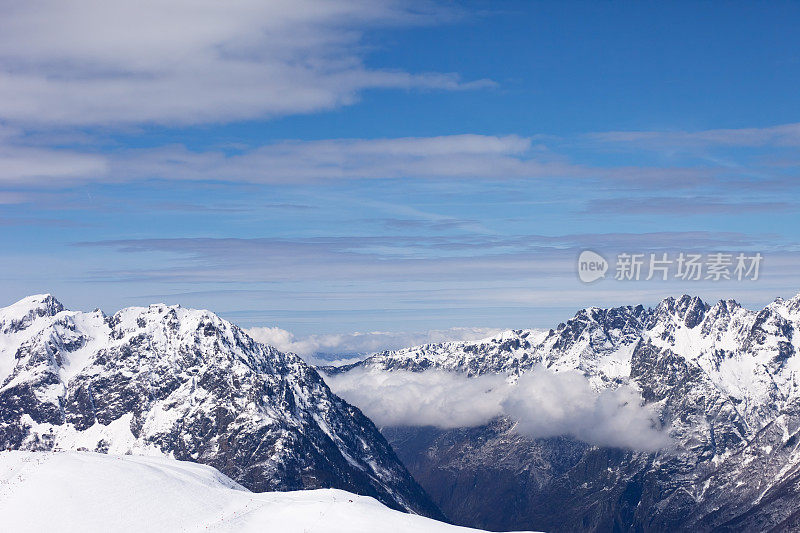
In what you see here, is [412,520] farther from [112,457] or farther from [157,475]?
[112,457]

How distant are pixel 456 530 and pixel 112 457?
73.4 meters

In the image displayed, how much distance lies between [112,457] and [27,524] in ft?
124

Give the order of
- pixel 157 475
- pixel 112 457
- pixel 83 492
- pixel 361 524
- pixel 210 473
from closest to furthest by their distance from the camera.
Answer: pixel 361 524
pixel 83 492
pixel 157 475
pixel 112 457
pixel 210 473

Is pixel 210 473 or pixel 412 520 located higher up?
pixel 412 520

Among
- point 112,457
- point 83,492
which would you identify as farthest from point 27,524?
point 112,457

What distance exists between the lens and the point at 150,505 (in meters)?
141

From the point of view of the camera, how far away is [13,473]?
149m

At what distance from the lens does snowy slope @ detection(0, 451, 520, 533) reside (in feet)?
431

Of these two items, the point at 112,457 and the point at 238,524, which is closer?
the point at 238,524

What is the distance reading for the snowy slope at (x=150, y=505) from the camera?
131250mm

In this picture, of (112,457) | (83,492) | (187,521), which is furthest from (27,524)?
(112,457)

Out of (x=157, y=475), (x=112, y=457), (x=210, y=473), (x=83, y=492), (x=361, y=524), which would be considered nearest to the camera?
(x=361, y=524)

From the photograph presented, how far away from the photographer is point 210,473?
7175 inches

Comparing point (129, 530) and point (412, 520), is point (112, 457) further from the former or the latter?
point (412, 520)
